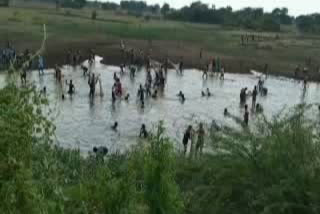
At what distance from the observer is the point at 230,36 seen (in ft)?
346

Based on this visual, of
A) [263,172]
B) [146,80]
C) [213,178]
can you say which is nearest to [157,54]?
[146,80]

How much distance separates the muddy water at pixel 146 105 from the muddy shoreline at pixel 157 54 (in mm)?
3139

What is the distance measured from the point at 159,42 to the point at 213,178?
69.2 metres

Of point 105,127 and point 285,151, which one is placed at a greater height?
point 285,151

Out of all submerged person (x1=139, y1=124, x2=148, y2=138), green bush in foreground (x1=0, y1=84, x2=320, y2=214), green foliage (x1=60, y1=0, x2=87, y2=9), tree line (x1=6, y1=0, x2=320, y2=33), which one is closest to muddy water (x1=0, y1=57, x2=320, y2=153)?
submerged person (x1=139, y1=124, x2=148, y2=138)

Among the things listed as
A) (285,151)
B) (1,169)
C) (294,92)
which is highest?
(1,169)

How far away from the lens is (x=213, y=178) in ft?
61.8

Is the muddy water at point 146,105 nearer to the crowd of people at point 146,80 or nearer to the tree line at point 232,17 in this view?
the crowd of people at point 146,80

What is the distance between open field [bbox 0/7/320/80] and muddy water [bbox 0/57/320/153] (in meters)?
6.65

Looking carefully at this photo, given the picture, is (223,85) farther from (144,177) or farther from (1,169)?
(1,169)

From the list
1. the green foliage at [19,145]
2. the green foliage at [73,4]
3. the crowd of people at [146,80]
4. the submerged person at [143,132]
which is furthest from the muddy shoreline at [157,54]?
the green foliage at [73,4]

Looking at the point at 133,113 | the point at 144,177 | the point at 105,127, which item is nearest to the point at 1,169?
the point at 144,177

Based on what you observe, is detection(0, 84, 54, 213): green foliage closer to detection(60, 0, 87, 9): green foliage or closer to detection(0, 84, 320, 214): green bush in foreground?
detection(0, 84, 320, 214): green bush in foreground

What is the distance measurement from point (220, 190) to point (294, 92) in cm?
4371
